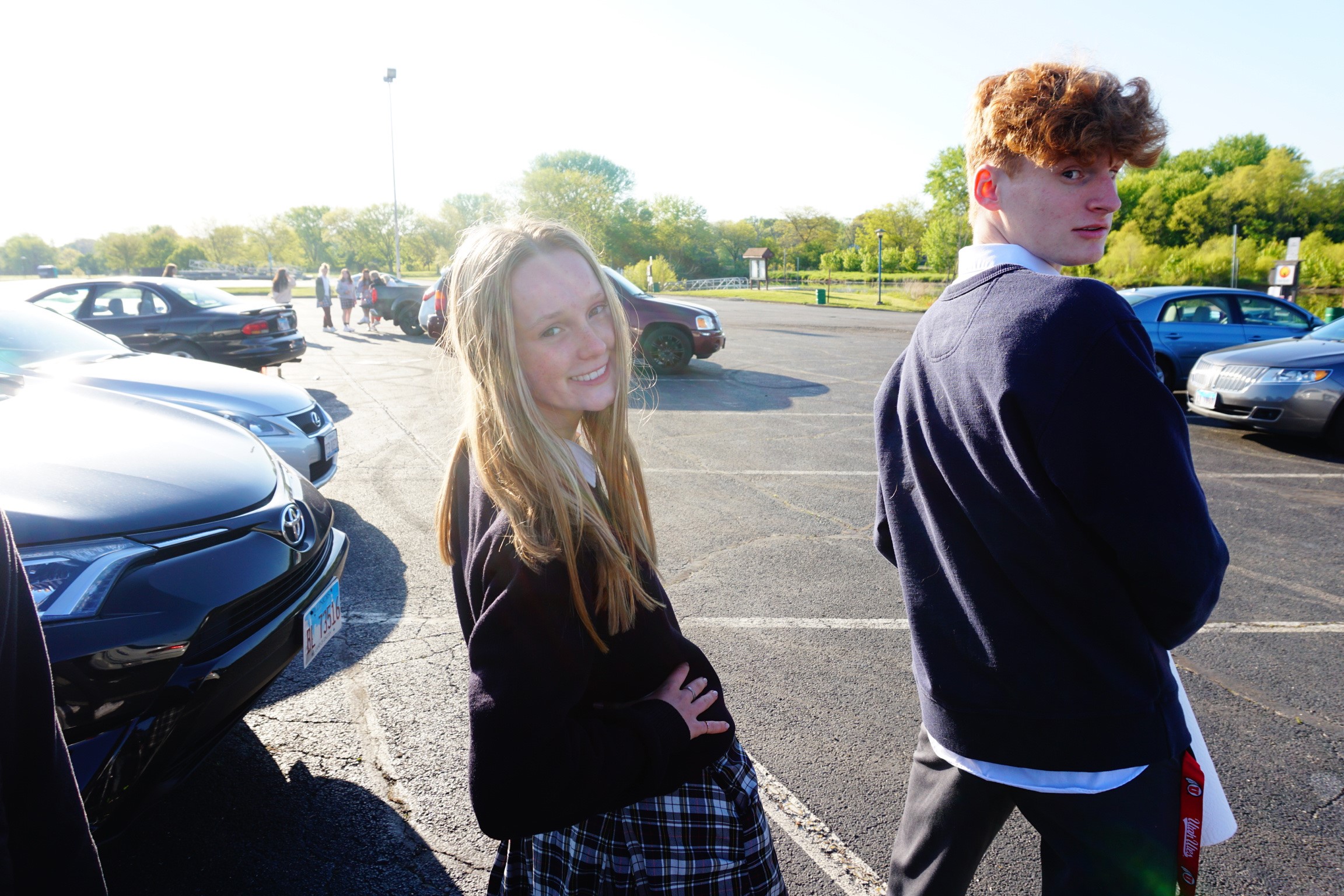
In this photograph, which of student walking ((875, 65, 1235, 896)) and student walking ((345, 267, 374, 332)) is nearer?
student walking ((875, 65, 1235, 896))

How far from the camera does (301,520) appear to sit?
2998 millimetres

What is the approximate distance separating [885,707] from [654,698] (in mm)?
2016

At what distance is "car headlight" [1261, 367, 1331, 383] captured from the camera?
23.4ft

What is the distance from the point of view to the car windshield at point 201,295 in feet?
34.1

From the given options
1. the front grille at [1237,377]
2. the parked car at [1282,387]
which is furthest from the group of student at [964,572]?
the front grille at [1237,377]

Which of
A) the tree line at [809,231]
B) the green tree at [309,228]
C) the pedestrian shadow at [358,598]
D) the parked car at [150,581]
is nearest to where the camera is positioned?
the parked car at [150,581]

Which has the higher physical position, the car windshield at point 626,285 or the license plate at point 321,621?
the car windshield at point 626,285

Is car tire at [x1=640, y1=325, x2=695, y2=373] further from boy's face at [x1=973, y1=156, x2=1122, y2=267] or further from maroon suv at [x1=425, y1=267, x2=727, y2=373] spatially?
boy's face at [x1=973, y1=156, x2=1122, y2=267]

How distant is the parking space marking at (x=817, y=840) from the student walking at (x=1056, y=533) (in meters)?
0.67

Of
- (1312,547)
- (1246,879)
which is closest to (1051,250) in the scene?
(1246,879)

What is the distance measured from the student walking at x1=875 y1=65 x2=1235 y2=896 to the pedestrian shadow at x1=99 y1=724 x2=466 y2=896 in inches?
62.5

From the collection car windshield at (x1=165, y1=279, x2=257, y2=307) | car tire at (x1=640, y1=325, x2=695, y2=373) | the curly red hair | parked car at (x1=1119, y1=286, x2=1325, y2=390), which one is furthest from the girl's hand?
car windshield at (x1=165, y1=279, x2=257, y2=307)

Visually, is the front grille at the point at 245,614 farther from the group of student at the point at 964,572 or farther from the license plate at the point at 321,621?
the group of student at the point at 964,572

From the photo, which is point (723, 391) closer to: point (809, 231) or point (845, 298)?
point (845, 298)
